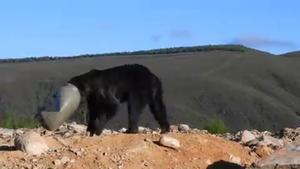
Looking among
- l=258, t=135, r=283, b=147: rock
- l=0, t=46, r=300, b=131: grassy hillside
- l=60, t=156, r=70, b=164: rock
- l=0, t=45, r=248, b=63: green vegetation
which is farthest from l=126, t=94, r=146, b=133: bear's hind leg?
l=0, t=45, r=248, b=63: green vegetation

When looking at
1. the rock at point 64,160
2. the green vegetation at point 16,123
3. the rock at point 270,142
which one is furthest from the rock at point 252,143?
the green vegetation at point 16,123

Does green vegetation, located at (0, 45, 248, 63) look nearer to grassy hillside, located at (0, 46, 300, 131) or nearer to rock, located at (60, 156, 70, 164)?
grassy hillside, located at (0, 46, 300, 131)

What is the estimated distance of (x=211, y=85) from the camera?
2901 inches

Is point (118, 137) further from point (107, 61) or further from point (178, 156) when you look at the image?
point (107, 61)

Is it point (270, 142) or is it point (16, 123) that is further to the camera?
point (16, 123)

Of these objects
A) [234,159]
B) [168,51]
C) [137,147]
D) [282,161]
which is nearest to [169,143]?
[137,147]

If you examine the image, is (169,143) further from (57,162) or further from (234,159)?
(57,162)

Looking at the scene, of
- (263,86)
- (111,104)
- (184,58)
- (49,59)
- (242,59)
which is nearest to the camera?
(111,104)

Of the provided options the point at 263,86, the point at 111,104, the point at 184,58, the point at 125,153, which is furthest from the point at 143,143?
the point at 184,58

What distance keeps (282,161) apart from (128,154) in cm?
217

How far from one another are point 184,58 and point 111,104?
8056 centimetres

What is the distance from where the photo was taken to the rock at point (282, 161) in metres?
10.2

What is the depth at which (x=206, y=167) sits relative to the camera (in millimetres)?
11492

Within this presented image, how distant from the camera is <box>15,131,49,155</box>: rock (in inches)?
456
